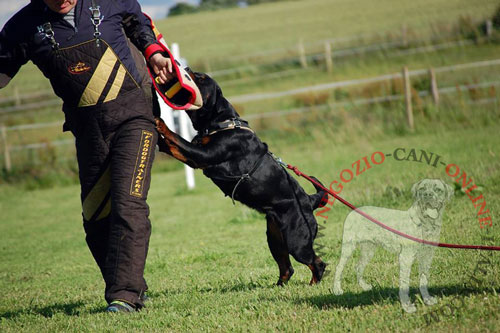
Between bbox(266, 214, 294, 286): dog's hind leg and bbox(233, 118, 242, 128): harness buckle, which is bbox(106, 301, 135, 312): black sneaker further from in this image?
bbox(233, 118, 242, 128): harness buckle

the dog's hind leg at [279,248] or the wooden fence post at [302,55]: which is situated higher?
the dog's hind leg at [279,248]

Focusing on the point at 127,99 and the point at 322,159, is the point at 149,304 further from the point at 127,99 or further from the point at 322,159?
the point at 322,159

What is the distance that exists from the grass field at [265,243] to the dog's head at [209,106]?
121cm

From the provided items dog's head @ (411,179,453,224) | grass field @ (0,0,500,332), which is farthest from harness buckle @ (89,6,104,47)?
dog's head @ (411,179,453,224)

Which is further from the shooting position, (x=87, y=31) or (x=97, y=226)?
(x=97, y=226)

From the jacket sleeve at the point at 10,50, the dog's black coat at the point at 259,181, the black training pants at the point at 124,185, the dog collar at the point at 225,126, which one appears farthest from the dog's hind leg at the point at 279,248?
the jacket sleeve at the point at 10,50

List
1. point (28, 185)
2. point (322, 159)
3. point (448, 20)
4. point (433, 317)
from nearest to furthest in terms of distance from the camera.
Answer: point (433, 317)
point (322, 159)
point (28, 185)
point (448, 20)

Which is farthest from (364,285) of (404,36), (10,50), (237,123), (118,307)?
(404,36)

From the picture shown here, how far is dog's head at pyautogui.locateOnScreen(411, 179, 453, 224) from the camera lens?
3580 millimetres

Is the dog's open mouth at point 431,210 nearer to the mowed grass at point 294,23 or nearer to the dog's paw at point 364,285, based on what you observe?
the dog's paw at point 364,285

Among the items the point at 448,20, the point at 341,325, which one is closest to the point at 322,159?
the point at 341,325

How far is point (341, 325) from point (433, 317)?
1.50 ft

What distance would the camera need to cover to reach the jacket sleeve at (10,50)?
349cm

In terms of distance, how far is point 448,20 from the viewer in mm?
20312
